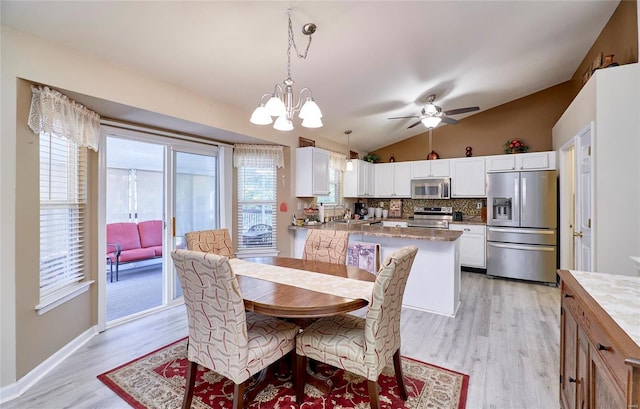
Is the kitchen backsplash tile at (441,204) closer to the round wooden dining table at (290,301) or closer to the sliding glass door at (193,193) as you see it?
the sliding glass door at (193,193)

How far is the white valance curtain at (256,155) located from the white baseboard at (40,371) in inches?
95.7

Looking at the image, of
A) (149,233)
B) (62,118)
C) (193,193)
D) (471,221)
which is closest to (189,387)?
(62,118)

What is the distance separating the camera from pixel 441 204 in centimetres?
564

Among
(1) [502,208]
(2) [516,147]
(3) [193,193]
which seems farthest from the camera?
(2) [516,147]

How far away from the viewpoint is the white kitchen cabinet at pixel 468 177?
496 cm

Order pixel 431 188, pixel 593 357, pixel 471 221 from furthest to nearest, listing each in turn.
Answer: pixel 431 188 → pixel 471 221 → pixel 593 357

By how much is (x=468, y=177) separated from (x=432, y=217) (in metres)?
0.98

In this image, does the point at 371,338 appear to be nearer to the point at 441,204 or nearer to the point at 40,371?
the point at 40,371

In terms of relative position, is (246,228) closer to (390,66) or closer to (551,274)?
(390,66)

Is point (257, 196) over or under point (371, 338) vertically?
over

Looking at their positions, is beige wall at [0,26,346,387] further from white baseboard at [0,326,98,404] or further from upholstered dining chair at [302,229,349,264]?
upholstered dining chair at [302,229,349,264]

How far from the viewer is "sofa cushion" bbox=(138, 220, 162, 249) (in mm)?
4834

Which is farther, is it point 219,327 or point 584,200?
point 584,200

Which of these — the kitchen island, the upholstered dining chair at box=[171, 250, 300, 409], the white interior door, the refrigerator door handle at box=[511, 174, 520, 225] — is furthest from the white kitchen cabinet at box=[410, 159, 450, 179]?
the upholstered dining chair at box=[171, 250, 300, 409]
